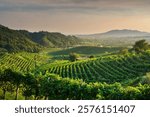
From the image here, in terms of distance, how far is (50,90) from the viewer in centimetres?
1588

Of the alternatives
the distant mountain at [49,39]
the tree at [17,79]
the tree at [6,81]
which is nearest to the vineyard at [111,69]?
the tree at [6,81]

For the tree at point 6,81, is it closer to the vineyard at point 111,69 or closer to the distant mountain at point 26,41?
the vineyard at point 111,69

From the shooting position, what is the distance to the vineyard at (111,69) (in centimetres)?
3739

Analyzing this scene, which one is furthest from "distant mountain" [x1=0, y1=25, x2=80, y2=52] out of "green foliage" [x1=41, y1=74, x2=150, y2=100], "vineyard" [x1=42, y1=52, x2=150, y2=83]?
"green foliage" [x1=41, y1=74, x2=150, y2=100]

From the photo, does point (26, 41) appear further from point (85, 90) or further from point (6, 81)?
point (85, 90)

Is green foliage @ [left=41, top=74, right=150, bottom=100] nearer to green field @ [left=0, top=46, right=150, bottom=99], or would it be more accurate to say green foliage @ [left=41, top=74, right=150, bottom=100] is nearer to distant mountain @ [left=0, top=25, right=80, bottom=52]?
green field @ [left=0, top=46, right=150, bottom=99]

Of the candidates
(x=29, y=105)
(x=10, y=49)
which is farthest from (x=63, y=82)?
(x=10, y=49)

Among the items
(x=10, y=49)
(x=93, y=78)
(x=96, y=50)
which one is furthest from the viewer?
(x=96, y=50)

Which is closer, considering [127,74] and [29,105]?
[29,105]

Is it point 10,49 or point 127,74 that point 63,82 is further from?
point 10,49

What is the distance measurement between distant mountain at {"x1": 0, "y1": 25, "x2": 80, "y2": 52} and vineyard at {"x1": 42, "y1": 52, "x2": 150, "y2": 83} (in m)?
50.4

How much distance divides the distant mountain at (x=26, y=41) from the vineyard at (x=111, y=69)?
50376 millimetres

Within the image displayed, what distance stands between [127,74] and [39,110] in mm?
33801

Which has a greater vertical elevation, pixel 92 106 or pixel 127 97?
pixel 92 106
